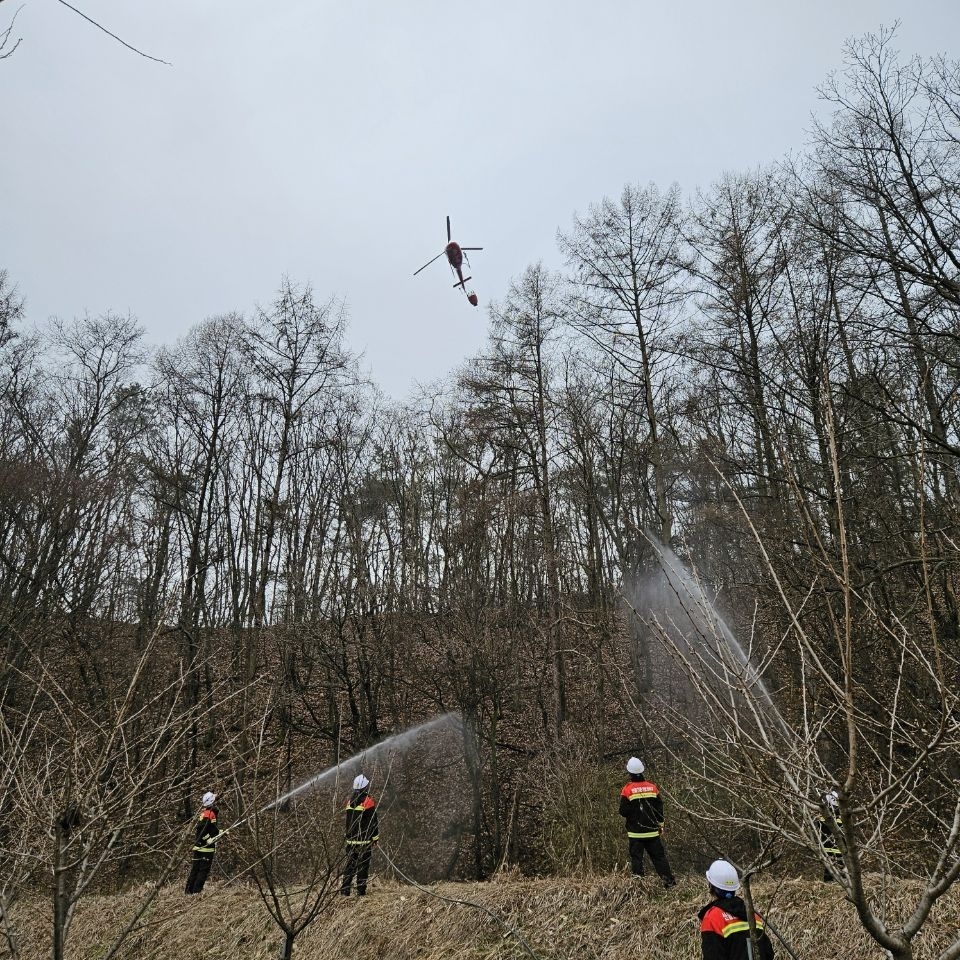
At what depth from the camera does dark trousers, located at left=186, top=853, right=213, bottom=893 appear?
11094 mm

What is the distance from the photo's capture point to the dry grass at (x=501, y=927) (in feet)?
23.3

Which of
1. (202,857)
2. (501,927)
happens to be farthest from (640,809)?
(202,857)

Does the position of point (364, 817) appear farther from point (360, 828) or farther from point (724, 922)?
point (724, 922)

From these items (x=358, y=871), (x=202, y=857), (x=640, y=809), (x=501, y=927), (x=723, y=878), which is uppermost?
(x=723, y=878)

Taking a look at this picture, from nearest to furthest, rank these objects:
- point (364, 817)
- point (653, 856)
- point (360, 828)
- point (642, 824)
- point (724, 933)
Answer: point (724, 933)
point (653, 856)
point (642, 824)
point (360, 828)
point (364, 817)

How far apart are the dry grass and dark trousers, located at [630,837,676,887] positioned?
Result: 17 cm

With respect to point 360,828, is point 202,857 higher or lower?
lower

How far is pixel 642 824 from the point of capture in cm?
862

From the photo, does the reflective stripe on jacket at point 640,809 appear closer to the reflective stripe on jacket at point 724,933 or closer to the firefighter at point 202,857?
the reflective stripe on jacket at point 724,933

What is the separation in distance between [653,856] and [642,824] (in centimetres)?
38

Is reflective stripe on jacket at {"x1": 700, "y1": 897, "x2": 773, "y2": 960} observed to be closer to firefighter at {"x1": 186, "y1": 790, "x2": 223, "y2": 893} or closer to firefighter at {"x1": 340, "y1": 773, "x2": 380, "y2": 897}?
firefighter at {"x1": 340, "y1": 773, "x2": 380, "y2": 897}

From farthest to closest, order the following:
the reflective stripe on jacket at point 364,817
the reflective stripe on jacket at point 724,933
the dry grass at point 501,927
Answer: the reflective stripe on jacket at point 364,817
the dry grass at point 501,927
the reflective stripe on jacket at point 724,933

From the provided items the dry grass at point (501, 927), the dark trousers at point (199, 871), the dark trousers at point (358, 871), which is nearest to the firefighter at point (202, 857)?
the dark trousers at point (199, 871)

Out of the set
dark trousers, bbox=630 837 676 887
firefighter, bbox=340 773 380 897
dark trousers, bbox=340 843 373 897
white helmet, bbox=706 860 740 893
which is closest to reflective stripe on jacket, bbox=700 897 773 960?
white helmet, bbox=706 860 740 893
